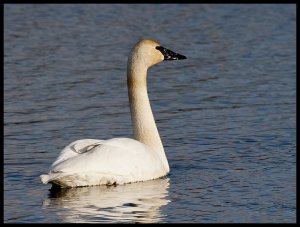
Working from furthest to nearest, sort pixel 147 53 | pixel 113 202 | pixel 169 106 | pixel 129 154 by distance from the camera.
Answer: pixel 169 106, pixel 147 53, pixel 129 154, pixel 113 202

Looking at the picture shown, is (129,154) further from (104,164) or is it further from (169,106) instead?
(169,106)

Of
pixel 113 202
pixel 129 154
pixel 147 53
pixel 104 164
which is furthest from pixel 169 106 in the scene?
pixel 113 202

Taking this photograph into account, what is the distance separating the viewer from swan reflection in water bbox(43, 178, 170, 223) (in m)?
10.3

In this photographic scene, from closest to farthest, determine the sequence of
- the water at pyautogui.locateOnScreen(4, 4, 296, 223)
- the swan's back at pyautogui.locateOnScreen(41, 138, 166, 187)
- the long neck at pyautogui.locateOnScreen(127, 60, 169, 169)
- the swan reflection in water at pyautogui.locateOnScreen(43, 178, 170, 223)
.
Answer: the swan reflection in water at pyautogui.locateOnScreen(43, 178, 170, 223)
the water at pyautogui.locateOnScreen(4, 4, 296, 223)
the swan's back at pyautogui.locateOnScreen(41, 138, 166, 187)
the long neck at pyautogui.locateOnScreen(127, 60, 169, 169)

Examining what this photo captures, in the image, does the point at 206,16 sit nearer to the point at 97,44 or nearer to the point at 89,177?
the point at 97,44

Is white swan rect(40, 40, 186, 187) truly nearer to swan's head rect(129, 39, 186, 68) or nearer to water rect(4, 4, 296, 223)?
swan's head rect(129, 39, 186, 68)

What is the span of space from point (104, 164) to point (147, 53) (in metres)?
2.04

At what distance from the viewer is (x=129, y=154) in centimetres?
1202

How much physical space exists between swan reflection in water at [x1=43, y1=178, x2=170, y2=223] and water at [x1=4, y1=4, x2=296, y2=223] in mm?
13

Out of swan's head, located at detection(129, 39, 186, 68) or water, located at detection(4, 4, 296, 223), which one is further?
swan's head, located at detection(129, 39, 186, 68)

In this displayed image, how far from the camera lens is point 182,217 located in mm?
10281

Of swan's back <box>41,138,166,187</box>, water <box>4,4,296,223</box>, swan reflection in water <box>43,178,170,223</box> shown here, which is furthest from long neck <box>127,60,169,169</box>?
swan reflection in water <box>43,178,170,223</box>

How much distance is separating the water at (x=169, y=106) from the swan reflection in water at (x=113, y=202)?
0.01m

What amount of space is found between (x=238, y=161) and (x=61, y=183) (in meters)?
2.41
